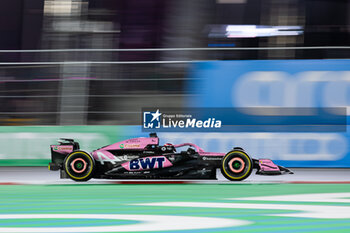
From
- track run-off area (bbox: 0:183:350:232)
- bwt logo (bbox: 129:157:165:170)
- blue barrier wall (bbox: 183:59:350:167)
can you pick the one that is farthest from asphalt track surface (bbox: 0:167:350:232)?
blue barrier wall (bbox: 183:59:350:167)

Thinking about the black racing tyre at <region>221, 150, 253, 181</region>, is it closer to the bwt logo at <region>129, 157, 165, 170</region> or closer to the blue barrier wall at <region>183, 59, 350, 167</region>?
the bwt logo at <region>129, 157, 165, 170</region>

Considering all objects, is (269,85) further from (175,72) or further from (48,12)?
(48,12)

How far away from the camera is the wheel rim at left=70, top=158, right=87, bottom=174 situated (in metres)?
7.37

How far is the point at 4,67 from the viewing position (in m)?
9.59

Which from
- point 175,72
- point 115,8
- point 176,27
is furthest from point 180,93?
point 115,8

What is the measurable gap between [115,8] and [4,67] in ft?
7.04

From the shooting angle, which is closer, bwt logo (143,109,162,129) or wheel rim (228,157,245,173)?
wheel rim (228,157,245,173)

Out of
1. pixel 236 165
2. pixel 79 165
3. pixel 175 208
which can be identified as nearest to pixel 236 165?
pixel 236 165

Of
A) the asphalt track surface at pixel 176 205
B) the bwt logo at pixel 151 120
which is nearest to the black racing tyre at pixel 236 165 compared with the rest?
the asphalt track surface at pixel 176 205

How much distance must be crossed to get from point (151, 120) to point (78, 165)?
208cm

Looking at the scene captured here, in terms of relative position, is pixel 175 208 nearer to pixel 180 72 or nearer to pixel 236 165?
pixel 236 165

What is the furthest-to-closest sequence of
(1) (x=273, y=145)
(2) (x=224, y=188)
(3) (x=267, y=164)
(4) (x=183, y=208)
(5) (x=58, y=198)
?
1. (1) (x=273, y=145)
2. (3) (x=267, y=164)
3. (2) (x=224, y=188)
4. (5) (x=58, y=198)
5. (4) (x=183, y=208)

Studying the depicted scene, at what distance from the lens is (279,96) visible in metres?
9.24

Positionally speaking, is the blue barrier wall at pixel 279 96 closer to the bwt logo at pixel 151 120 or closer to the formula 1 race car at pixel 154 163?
the bwt logo at pixel 151 120
